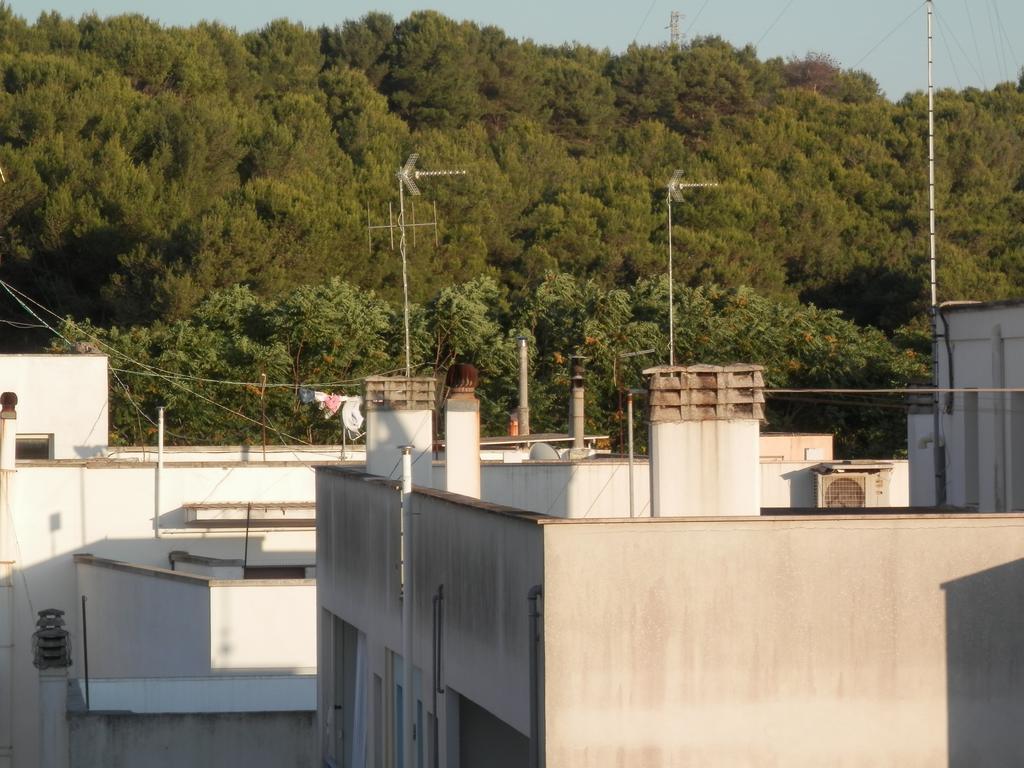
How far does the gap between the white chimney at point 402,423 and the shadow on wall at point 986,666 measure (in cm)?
662

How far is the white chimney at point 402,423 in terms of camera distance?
13812 millimetres

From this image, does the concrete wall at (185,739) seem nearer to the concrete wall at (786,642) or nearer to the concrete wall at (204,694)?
the concrete wall at (204,694)

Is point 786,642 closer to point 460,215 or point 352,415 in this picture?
point 352,415

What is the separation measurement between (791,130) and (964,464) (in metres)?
44.9

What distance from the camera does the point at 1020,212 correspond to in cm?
5216

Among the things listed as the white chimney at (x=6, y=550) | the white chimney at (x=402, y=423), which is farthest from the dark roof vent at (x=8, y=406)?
the white chimney at (x=402, y=423)

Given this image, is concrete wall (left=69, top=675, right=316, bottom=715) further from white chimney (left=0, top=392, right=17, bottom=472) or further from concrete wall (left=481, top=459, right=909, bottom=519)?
white chimney (left=0, top=392, right=17, bottom=472)

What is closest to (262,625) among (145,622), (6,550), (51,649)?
(145,622)

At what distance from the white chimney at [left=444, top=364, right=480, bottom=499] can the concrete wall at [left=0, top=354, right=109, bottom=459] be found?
15.8 m

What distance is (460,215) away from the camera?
50719 mm

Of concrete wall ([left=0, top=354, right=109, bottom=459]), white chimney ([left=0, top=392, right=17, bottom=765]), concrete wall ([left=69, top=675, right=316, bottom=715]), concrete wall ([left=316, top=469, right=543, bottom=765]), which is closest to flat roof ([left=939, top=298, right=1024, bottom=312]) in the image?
concrete wall ([left=316, top=469, right=543, bottom=765])

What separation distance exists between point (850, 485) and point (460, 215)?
2764cm

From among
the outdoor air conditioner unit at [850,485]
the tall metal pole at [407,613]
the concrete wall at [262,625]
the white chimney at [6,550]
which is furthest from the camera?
the outdoor air conditioner unit at [850,485]

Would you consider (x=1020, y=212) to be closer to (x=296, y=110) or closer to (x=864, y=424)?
(x=864, y=424)
